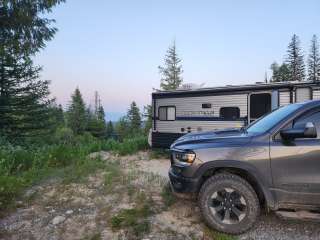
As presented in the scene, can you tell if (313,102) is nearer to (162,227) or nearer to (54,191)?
(162,227)

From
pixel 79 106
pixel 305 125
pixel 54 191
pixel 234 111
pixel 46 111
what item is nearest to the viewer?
pixel 305 125

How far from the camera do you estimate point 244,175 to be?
166 inches

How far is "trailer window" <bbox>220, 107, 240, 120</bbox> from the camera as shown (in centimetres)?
1061

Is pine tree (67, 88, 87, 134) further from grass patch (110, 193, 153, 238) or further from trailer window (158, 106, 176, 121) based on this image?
grass patch (110, 193, 153, 238)

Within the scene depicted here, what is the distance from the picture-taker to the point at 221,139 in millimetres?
4309

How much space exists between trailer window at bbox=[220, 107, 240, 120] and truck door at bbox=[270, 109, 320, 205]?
6649 mm

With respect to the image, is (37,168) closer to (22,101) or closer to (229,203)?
(229,203)

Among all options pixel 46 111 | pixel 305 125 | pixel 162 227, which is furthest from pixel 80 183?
pixel 46 111

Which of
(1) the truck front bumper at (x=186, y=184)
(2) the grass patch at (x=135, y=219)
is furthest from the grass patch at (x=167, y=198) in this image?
(1) the truck front bumper at (x=186, y=184)

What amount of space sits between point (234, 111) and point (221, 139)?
21.8ft

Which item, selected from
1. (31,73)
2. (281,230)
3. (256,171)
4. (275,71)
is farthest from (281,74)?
(256,171)

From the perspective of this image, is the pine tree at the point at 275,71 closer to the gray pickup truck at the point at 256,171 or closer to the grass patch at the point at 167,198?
the grass patch at the point at 167,198

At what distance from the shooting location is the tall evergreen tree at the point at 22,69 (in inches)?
486

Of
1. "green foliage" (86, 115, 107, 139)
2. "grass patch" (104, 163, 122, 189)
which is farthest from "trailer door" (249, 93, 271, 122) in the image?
"green foliage" (86, 115, 107, 139)
